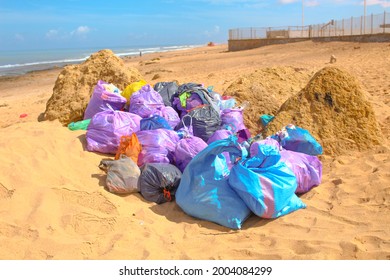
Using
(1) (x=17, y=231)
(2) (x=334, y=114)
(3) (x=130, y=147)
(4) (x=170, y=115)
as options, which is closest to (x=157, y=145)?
(3) (x=130, y=147)

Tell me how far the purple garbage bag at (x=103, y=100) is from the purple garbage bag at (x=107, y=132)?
0.53m

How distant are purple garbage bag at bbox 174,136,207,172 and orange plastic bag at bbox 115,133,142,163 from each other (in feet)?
1.32

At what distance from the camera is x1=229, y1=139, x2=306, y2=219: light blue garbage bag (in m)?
2.91

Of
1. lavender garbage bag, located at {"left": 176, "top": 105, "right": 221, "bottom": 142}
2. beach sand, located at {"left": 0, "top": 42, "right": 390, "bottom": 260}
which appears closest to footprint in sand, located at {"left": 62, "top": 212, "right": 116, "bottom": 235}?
beach sand, located at {"left": 0, "top": 42, "right": 390, "bottom": 260}

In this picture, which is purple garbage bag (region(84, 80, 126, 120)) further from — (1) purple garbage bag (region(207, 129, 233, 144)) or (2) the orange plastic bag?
(1) purple garbage bag (region(207, 129, 233, 144))

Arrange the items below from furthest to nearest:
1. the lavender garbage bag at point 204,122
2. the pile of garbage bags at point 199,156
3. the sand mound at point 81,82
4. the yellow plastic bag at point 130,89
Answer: the sand mound at point 81,82
the yellow plastic bag at point 130,89
the lavender garbage bag at point 204,122
the pile of garbage bags at point 199,156

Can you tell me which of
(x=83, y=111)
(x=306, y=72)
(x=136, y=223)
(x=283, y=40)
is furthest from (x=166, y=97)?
(x=283, y=40)

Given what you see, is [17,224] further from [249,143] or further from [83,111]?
[83,111]

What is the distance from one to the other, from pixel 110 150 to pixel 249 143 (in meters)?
1.58

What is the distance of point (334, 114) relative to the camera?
4348mm

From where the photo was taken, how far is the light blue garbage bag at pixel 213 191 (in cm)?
301

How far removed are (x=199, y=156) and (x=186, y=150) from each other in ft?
1.87

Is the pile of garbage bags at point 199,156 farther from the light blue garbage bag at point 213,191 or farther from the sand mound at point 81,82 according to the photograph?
the sand mound at point 81,82

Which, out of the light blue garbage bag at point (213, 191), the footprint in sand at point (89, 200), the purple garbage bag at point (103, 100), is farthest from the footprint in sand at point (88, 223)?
the purple garbage bag at point (103, 100)
